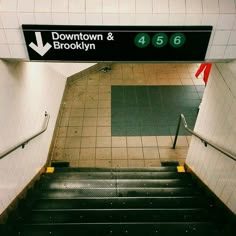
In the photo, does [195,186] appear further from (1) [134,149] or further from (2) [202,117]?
(1) [134,149]

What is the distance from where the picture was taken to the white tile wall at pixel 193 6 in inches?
108

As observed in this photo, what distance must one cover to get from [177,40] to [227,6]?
1.89 ft

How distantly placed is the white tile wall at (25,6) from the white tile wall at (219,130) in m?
1.92

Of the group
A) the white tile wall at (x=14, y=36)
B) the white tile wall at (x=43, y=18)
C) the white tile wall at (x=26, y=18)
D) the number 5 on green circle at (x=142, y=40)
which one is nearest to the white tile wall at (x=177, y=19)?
the number 5 on green circle at (x=142, y=40)

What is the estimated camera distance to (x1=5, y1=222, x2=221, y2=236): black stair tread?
3043mm

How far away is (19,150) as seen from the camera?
12.3ft

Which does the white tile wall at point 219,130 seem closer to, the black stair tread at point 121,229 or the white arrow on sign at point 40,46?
the black stair tread at point 121,229

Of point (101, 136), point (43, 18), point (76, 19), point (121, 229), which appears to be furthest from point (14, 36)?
point (101, 136)

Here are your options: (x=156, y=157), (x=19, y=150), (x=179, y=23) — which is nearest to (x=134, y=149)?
(x=156, y=157)

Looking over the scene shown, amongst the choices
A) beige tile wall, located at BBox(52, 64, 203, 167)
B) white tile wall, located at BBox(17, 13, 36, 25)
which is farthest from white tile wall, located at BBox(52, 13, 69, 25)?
beige tile wall, located at BBox(52, 64, 203, 167)

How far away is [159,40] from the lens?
2.83 m

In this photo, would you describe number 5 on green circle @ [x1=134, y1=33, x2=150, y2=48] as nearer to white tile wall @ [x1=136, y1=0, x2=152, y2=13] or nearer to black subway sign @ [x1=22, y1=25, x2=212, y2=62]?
black subway sign @ [x1=22, y1=25, x2=212, y2=62]

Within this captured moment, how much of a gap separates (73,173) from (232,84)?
2.96 meters

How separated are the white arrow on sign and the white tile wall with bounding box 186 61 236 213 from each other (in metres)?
1.76
